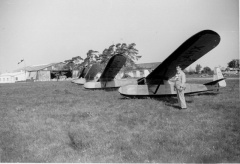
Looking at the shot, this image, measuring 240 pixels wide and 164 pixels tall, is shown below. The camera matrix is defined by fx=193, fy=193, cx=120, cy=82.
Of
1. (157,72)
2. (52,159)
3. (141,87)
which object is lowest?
(52,159)

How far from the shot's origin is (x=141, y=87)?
10062mm

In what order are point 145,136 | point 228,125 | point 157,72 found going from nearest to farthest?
1. point 145,136
2. point 228,125
3. point 157,72

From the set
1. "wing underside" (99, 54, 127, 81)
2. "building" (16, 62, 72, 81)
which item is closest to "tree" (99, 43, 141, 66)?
"building" (16, 62, 72, 81)

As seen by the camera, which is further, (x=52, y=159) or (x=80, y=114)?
(x=80, y=114)

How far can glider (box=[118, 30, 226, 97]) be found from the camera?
22.7 feet

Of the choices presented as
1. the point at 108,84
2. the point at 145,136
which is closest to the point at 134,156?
the point at 145,136

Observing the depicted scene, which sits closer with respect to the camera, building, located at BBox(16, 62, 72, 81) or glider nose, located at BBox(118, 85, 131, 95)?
glider nose, located at BBox(118, 85, 131, 95)

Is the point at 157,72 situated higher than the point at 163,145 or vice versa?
the point at 157,72

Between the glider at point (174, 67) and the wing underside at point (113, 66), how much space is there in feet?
9.63

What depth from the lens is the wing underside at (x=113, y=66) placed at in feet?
41.8

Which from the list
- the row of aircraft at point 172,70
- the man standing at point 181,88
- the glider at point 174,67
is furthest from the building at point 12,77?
the man standing at point 181,88

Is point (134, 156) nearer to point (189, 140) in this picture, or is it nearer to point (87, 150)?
point (87, 150)

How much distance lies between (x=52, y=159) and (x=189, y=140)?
2.78m

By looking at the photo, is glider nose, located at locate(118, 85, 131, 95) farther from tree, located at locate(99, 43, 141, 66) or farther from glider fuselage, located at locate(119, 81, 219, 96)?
tree, located at locate(99, 43, 141, 66)
